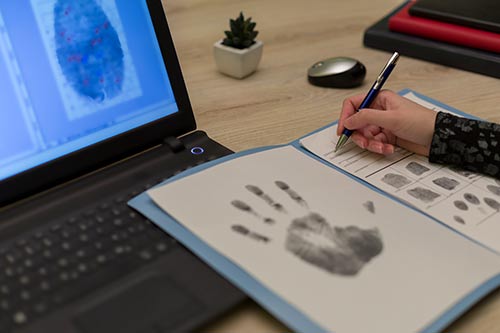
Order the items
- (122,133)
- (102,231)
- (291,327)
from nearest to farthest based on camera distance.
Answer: (291,327) → (102,231) → (122,133)

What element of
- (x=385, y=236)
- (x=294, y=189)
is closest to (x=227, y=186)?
(x=294, y=189)

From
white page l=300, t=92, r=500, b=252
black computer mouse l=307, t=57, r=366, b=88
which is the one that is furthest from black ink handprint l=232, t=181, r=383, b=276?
black computer mouse l=307, t=57, r=366, b=88

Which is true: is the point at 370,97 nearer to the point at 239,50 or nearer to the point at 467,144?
the point at 467,144

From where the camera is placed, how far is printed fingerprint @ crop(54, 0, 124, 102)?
62cm

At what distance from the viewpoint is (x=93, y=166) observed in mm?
657

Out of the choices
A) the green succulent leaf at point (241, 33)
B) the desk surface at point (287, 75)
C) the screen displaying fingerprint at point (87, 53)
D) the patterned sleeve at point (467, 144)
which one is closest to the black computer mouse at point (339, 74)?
the desk surface at point (287, 75)

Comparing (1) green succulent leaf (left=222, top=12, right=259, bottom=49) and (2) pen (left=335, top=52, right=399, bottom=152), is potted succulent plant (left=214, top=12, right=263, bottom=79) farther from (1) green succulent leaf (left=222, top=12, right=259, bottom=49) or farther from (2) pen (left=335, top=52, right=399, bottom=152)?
(2) pen (left=335, top=52, right=399, bottom=152)

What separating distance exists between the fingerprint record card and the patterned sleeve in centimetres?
12

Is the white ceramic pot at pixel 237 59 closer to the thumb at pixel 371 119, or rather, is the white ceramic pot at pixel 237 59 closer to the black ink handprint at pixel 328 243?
the thumb at pixel 371 119

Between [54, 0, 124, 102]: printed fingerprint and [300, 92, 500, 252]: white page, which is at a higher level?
[54, 0, 124, 102]: printed fingerprint

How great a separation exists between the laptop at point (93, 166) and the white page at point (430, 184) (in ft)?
0.51

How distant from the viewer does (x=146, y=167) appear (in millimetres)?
678

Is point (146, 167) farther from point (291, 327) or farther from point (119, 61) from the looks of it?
point (291, 327)

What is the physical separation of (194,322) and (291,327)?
0.27 feet
